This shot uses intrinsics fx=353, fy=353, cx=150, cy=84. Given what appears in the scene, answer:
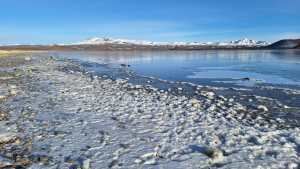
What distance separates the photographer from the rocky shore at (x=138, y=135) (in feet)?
26.5

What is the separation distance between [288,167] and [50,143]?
19.4 feet

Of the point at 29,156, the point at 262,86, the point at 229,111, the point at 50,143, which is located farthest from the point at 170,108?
the point at 262,86

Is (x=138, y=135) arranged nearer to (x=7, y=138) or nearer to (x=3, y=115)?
(x=7, y=138)

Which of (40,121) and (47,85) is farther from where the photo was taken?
(47,85)

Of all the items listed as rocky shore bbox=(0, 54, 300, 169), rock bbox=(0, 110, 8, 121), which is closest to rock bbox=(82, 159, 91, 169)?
rocky shore bbox=(0, 54, 300, 169)

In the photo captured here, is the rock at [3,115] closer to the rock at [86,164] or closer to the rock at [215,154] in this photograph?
the rock at [86,164]

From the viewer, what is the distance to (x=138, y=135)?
33.1ft

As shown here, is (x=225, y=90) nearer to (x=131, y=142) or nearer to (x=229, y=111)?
(x=229, y=111)

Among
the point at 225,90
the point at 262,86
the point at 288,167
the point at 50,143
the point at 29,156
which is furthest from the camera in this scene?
the point at 262,86

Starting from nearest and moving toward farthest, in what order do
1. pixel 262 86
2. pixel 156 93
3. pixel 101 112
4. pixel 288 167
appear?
pixel 288 167, pixel 101 112, pixel 156 93, pixel 262 86

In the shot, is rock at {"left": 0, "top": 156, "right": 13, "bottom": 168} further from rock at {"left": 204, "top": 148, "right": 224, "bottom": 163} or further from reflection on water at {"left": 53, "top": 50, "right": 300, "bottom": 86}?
reflection on water at {"left": 53, "top": 50, "right": 300, "bottom": 86}

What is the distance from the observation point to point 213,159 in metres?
8.09

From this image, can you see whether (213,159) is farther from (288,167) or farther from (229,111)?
(229,111)

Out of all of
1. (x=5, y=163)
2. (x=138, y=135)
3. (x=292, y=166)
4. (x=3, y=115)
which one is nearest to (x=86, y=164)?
(x=5, y=163)
